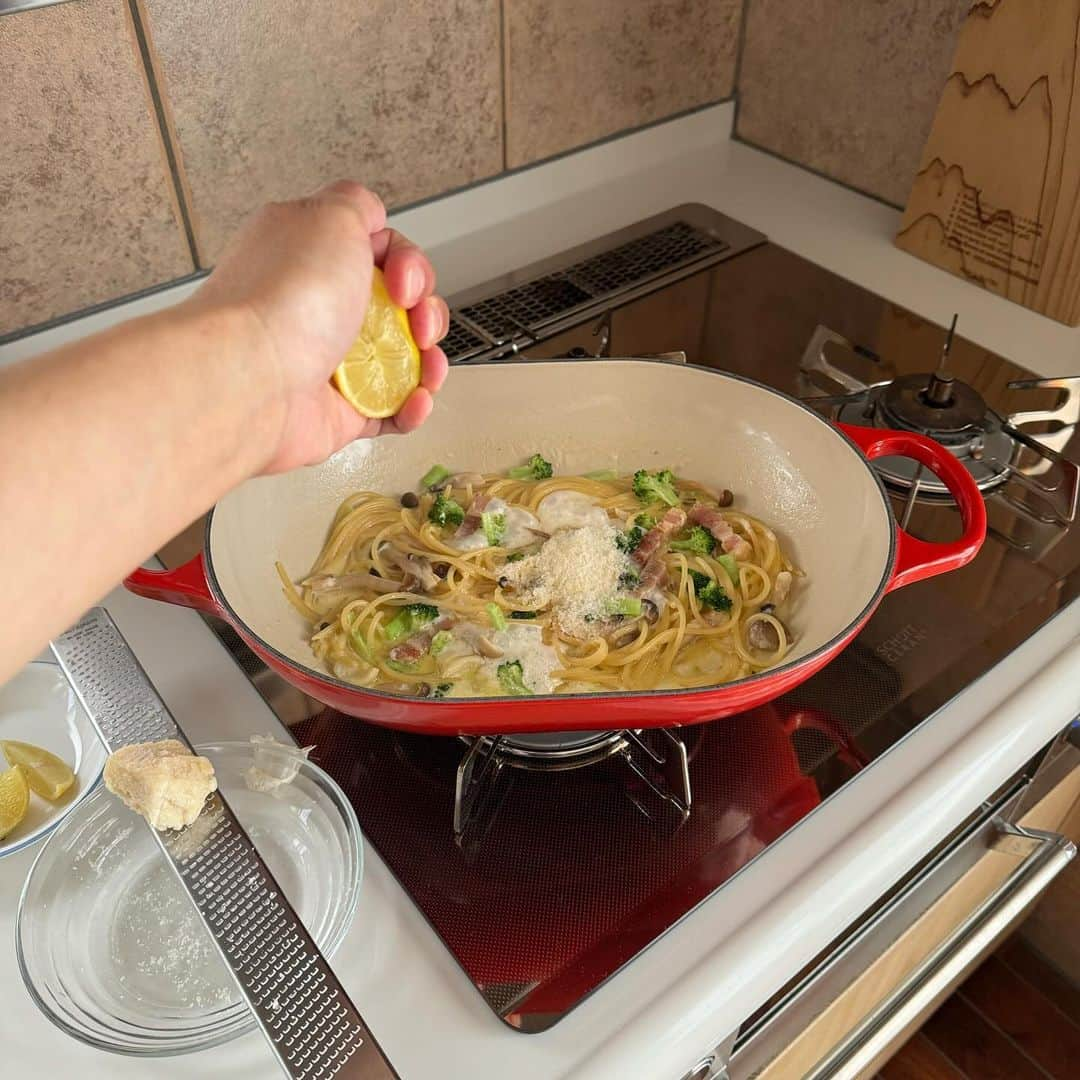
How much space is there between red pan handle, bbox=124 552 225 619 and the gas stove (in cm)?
14

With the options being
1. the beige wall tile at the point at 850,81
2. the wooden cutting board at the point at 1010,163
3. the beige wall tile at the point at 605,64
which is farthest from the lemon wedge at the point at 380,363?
the beige wall tile at the point at 850,81

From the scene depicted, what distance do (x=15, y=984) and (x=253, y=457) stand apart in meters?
0.43

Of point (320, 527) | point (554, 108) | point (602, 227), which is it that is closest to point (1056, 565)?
point (320, 527)

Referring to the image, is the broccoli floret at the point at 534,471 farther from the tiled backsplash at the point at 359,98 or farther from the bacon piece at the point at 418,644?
the tiled backsplash at the point at 359,98

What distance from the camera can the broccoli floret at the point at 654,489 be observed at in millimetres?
1050

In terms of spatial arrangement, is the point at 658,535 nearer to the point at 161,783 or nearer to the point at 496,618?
the point at 496,618

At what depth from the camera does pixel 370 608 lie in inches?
37.5

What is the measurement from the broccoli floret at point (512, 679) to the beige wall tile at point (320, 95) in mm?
750

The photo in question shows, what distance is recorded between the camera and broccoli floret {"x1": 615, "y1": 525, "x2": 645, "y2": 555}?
1001 mm

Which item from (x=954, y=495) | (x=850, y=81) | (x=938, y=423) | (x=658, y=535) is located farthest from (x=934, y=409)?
(x=850, y=81)

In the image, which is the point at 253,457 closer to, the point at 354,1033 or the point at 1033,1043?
the point at 354,1033

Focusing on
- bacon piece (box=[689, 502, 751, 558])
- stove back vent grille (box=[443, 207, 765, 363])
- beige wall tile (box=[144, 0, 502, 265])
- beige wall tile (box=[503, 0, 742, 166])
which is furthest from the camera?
beige wall tile (box=[503, 0, 742, 166])

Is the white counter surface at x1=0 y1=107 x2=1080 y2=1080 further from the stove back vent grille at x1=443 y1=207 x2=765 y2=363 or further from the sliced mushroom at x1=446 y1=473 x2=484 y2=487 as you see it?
the stove back vent grille at x1=443 y1=207 x2=765 y2=363

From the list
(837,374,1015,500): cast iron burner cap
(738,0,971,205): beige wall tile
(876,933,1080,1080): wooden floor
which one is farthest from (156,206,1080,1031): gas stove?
(876,933,1080,1080): wooden floor
